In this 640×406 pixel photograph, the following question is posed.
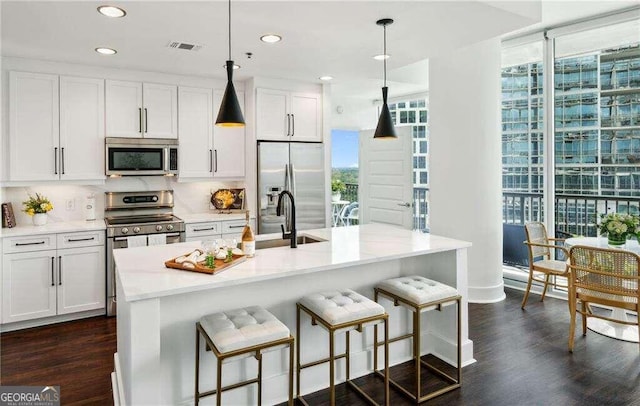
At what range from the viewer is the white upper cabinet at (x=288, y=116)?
4.96 m

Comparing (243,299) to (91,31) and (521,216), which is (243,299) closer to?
(91,31)

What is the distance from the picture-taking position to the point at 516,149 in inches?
→ 204

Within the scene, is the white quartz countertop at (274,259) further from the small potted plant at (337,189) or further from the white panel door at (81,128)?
the small potted plant at (337,189)

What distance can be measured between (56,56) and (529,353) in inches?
192

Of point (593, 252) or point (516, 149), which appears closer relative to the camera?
point (593, 252)

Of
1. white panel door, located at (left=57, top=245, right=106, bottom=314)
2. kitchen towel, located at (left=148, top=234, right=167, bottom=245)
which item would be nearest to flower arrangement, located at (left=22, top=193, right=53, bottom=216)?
white panel door, located at (left=57, top=245, right=106, bottom=314)

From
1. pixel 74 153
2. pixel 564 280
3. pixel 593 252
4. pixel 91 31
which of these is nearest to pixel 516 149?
pixel 564 280

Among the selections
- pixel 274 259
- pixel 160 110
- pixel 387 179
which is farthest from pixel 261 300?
pixel 387 179

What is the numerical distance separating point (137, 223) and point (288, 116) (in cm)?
211

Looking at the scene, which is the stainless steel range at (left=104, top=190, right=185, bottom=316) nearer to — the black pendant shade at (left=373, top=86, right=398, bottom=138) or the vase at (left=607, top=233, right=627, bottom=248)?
the black pendant shade at (left=373, top=86, right=398, bottom=138)

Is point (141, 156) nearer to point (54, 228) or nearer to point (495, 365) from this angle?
point (54, 228)

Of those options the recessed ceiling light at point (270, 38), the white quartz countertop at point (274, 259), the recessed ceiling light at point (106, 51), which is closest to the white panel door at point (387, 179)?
the white quartz countertop at point (274, 259)

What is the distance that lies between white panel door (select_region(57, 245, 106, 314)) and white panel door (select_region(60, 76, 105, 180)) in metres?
0.82

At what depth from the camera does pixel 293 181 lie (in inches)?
200
